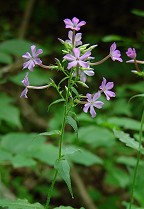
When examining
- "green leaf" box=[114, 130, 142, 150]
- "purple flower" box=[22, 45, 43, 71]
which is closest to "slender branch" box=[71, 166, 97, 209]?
"green leaf" box=[114, 130, 142, 150]

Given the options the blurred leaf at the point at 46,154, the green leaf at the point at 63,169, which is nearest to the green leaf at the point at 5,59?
the blurred leaf at the point at 46,154

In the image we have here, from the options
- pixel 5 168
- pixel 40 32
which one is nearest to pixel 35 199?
pixel 5 168

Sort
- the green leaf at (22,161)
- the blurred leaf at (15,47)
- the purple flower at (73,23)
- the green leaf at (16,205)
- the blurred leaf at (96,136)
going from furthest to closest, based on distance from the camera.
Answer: the blurred leaf at (15,47)
the blurred leaf at (96,136)
the green leaf at (22,161)
the green leaf at (16,205)
the purple flower at (73,23)

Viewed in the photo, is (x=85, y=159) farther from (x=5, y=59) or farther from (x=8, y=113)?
(x=5, y=59)

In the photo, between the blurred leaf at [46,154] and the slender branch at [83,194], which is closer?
the blurred leaf at [46,154]

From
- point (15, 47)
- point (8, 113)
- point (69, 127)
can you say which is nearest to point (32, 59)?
point (8, 113)

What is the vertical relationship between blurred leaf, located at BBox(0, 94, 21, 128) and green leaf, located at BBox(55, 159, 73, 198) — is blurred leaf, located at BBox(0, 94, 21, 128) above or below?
above

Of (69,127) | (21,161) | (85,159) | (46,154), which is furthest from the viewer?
(69,127)

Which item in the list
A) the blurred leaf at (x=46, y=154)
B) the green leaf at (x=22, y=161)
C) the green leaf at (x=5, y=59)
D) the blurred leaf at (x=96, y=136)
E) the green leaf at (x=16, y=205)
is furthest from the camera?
the green leaf at (x=5, y=59)

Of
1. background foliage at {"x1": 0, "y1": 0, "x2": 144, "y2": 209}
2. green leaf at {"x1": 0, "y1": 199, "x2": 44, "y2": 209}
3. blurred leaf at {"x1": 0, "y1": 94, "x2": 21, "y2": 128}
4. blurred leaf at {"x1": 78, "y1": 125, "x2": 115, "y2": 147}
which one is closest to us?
green leaf at {"x1": 0, "y1": 199, "x2": 44, "y2": 209}

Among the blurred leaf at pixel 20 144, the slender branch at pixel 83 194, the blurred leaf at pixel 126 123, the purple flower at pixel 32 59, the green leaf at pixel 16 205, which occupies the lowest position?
the slender branch at pixel 83 194

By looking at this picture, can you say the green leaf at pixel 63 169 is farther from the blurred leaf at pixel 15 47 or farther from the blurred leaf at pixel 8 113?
the blurred leaf at pixel 15 47

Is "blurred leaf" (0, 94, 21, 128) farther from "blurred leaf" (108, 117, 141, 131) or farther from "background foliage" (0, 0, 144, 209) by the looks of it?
"blurred leaf" (108, 117, 141, 131)
